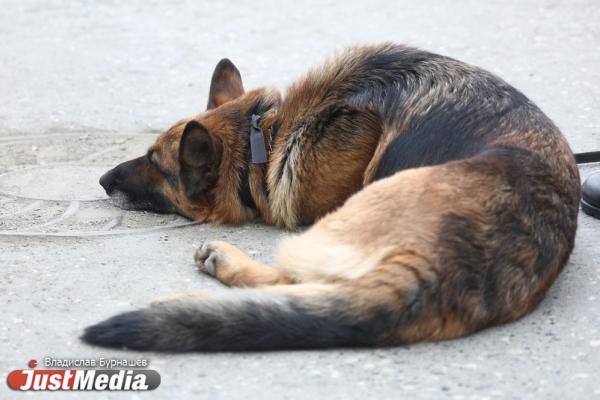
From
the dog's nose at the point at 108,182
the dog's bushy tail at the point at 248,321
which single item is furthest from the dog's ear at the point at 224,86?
the dog's bushy tail at the point at 248,321

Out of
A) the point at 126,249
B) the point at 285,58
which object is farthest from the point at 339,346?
the point at 285,58

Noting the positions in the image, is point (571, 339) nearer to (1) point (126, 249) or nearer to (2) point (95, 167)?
(1) point (126, 249)

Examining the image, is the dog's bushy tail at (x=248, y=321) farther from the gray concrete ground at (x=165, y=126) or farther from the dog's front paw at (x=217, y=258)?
the dog's front paw at (x=217, y=258)

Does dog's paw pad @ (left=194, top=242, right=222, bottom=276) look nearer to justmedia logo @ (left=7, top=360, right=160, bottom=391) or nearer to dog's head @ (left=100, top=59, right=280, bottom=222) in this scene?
dog's head @ (left=100, top=59, right=280, bottom=222)

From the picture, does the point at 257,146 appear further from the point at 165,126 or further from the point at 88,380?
the point at 88,380

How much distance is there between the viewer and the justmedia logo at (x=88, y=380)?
12.3 ft

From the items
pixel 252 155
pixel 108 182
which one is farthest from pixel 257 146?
pixel 108 182

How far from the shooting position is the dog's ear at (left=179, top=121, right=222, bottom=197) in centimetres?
543

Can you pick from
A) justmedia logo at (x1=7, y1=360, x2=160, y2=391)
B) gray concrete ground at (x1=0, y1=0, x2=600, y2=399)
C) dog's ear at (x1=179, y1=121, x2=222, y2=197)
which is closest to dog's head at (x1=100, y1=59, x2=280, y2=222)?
dog's ear at (x1=179, y1=121, x2=222, y2=197)

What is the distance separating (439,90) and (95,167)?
2.58 metres

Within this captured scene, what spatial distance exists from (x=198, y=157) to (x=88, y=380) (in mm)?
2053

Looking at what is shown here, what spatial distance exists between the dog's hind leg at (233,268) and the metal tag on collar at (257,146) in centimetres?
89

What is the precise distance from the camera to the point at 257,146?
5.61 metres

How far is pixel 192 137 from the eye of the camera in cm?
545
